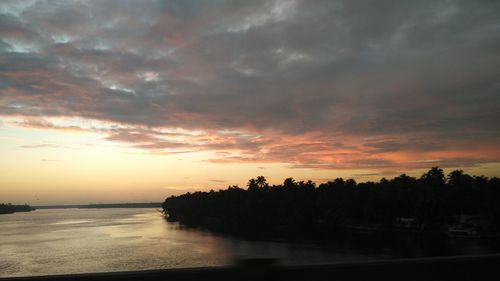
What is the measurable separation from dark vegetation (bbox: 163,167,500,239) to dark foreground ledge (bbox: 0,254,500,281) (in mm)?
68404

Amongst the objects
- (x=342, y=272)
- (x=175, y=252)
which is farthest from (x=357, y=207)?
(x=342, y=272)

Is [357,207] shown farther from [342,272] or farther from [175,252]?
[342,272]

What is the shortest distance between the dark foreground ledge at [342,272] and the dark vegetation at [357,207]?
224 feet

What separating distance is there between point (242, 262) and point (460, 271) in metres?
1.90

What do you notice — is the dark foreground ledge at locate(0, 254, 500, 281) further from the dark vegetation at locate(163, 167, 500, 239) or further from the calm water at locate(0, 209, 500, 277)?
the dark vegetation at locate(163, 167, 500, 239)

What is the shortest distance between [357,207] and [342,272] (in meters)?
86.9

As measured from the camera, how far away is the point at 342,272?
314 cm

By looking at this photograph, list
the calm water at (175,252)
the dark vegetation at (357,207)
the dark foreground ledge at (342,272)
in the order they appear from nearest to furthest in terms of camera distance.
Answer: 1. the dark foreground ledge at (342,272)
2. the calm water at (175,252)
3. the dark vegetation at (357,207)

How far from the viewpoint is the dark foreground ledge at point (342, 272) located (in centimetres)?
276

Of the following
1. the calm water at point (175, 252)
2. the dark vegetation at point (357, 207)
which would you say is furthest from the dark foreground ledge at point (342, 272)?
the dark vegetation at point (357, 207)

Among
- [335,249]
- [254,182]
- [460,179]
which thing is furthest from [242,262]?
[254,182]

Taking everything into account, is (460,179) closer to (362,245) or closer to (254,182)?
(362,245)

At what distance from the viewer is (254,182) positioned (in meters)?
118

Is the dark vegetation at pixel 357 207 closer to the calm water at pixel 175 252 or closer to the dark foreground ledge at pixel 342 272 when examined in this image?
the calm water at pixel 175 252
